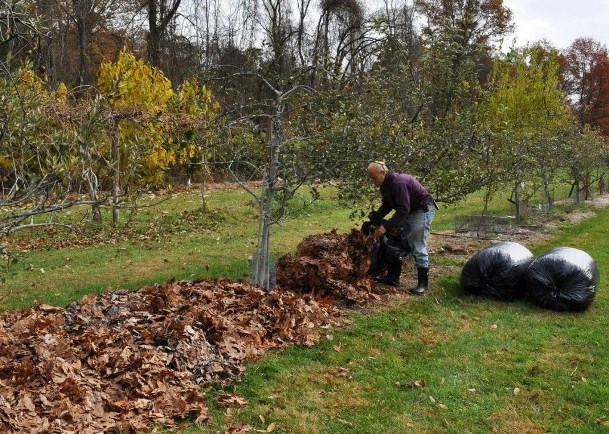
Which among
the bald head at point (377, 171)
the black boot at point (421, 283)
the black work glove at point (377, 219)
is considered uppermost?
the bald head at point (377, 171)

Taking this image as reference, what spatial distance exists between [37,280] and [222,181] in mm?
15434

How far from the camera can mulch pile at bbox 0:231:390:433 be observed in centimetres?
382

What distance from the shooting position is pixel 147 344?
15.6 feet

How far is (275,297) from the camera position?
605 centimetres

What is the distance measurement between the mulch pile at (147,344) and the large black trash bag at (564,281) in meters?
2.10

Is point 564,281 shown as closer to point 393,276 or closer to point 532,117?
point 393,276

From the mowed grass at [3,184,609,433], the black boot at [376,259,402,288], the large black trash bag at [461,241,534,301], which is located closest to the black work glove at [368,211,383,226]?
the black boot at [376,259,402,288]

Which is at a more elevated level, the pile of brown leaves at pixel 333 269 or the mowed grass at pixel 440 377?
the pile of brown leaves at pixel 333 269

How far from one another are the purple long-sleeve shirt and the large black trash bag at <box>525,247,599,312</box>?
5.20 ft

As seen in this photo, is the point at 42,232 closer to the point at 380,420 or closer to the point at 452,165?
the point at 452,165

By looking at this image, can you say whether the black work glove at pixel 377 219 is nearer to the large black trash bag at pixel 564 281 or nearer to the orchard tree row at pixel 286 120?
the orchard tree row at pixel 286 120

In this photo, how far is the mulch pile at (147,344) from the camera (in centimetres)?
382

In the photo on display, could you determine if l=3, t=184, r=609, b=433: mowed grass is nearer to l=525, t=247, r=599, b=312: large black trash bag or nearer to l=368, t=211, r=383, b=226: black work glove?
l=525, t=247, r=599, b=312: large black trash bag

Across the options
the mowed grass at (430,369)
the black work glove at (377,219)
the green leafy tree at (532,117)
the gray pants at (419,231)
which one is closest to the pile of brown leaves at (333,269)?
the black work glove at (377,219)
